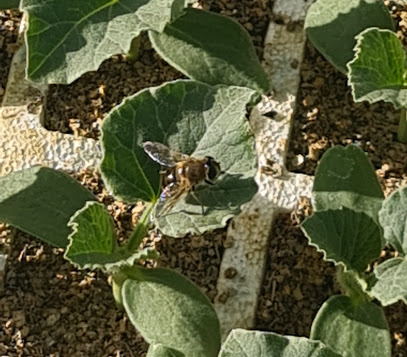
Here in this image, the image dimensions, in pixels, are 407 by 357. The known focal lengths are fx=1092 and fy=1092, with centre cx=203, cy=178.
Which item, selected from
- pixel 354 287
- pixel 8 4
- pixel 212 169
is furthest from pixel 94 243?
A: pixel 8 4

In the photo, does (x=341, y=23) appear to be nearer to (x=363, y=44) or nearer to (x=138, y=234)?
(x=363, y=44)

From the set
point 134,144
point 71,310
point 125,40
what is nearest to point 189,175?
point 134,144

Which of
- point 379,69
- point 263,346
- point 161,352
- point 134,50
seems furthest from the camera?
point 134,50

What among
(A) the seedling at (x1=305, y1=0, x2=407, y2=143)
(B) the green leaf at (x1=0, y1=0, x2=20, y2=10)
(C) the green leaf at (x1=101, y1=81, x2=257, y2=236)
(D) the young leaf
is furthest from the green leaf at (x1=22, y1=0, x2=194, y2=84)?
(D) the young leaf

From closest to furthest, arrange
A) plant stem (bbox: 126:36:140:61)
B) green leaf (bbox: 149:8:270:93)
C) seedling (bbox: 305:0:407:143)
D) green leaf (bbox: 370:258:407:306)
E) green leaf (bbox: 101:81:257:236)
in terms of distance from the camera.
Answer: green leaf (bbox: 370:258:407:306) → green leaf (bbox: 101:81:257:236) → seedling (bbox: 305:0:407:143) → green leaf (bbox: 149:8:270:93) → plant stem (bbox: 126:36:140:61)

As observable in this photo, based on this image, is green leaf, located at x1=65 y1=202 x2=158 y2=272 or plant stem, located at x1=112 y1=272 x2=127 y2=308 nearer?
green leaf, located at x1=65 y1=202 x2=158 y2=272

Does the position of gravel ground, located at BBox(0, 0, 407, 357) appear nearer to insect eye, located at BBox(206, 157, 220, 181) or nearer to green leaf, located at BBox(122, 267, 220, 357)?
green leaf, located at BBox(122, 267, 220, 357)
